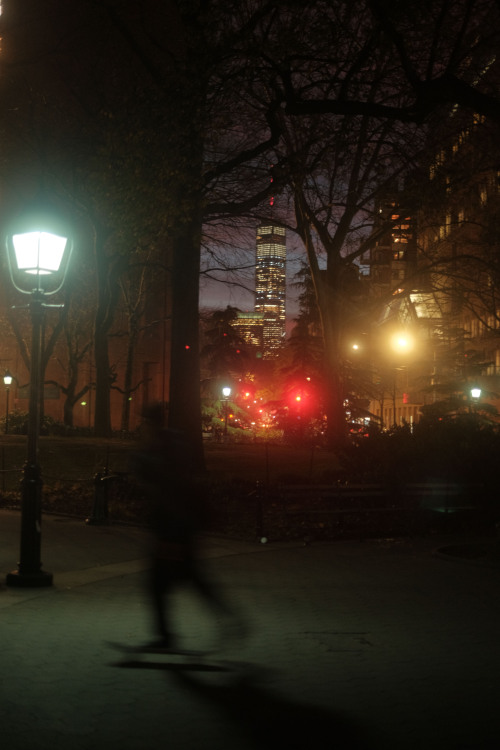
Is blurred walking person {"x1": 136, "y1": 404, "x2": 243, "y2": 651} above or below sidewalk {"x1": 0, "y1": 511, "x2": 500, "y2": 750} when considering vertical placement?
above

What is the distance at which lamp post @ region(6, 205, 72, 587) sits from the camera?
416 inches

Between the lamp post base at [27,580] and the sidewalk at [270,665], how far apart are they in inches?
6.8

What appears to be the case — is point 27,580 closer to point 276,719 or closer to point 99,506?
point 276,719

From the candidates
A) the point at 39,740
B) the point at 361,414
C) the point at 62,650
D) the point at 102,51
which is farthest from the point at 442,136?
the point at 361,414

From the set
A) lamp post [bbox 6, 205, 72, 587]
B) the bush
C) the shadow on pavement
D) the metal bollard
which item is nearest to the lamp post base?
lamp post [bbox 6, 205, 72, 587]

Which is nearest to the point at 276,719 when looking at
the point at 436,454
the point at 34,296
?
the point at 34,296

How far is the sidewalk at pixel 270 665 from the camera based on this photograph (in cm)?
541

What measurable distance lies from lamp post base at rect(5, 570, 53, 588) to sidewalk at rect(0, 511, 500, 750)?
172 mm

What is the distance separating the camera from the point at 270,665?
23.4ft

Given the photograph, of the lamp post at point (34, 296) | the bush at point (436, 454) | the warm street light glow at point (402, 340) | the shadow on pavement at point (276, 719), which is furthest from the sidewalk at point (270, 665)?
the warm street light glow at point (402, 340)

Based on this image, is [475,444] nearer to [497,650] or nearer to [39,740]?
[497,650]

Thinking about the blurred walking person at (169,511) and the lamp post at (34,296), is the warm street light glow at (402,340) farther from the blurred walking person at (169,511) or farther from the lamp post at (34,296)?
the blurred walking person at (169,511)

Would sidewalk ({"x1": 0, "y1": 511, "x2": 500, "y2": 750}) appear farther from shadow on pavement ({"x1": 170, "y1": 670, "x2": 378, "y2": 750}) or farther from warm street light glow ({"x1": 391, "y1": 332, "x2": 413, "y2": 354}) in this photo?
warm street light glow ({"x1": 391, "y1": 332, "x2": 413, "y2": 354})

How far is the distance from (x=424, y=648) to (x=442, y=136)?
13.3 m
